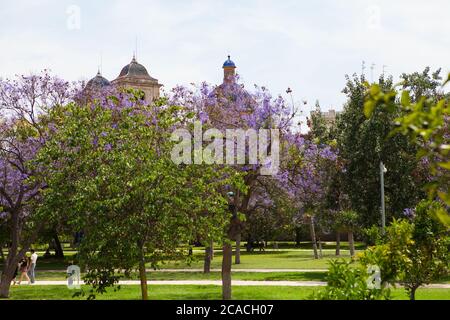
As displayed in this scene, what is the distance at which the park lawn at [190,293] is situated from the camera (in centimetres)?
1846

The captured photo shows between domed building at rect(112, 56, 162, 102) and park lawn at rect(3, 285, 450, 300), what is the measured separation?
2407 inches

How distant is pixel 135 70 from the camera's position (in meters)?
86.4

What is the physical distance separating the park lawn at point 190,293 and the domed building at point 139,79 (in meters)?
61.1

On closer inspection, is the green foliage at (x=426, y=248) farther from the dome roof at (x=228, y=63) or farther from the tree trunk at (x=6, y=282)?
the dome roof at (x=228, y=63)

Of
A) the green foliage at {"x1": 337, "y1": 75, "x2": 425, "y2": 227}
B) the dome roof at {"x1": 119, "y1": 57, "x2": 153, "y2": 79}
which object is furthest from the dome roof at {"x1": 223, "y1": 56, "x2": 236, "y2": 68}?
the green foliage at {"x1": 337, "y1": 75, "x2": 425, "y2": 227}

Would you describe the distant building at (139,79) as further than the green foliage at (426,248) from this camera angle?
Yes

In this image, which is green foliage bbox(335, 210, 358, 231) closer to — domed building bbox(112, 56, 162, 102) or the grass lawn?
the grass lawn

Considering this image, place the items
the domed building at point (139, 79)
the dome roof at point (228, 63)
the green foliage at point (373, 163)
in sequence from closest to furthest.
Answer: the green foliage at point (373, 163), the dome roof at point (228, 63), the domed building at point (139, 79)

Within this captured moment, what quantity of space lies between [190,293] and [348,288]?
13.3 metres

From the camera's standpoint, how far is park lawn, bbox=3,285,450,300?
1846 cm

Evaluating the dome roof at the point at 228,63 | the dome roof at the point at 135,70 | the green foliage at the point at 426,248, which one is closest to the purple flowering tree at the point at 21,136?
the green foliage at the point at 426,248

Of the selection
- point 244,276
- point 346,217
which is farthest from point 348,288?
point 346,217
